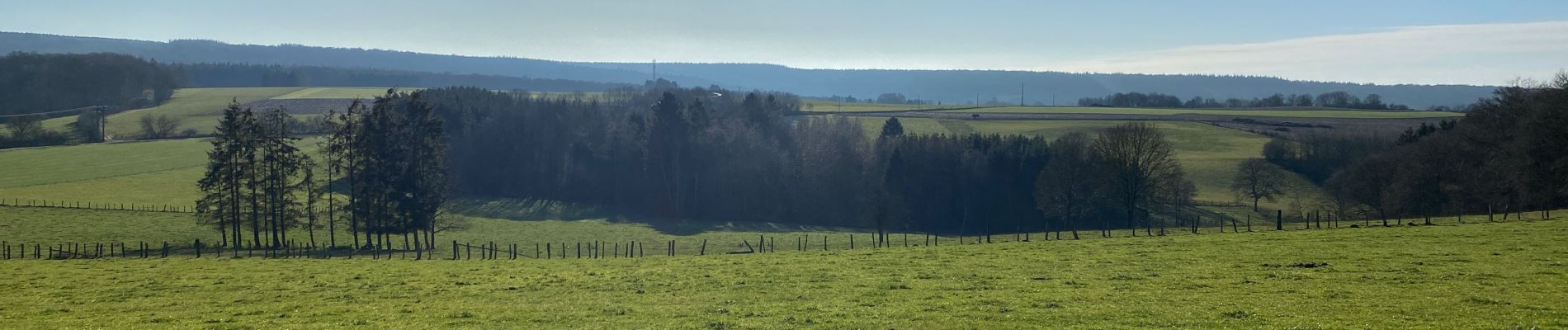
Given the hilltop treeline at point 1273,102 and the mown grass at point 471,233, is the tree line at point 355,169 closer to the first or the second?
the mown grass at point 471,233

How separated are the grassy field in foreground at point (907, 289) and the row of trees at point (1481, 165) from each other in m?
18.6

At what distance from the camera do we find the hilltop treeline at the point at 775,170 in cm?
8444

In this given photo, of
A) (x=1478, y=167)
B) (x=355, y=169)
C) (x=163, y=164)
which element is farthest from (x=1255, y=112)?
(x=163, y=164)

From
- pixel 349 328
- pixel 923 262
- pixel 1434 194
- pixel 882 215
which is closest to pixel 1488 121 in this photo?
pixel 1434 194

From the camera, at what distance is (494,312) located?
23.6 meters

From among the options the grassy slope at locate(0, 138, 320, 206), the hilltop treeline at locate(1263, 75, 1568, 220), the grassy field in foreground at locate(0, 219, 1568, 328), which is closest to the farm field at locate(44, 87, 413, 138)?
the grassy slope at locate(0, 138, 320, 206)

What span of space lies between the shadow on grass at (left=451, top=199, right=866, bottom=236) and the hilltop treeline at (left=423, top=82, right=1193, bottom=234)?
3.86 m

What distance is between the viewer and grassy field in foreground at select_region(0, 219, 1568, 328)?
2064 centimetres

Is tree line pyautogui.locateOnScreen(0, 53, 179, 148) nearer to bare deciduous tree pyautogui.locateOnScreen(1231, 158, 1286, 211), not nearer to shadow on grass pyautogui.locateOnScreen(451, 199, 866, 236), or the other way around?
shadow on grass pyautogui.locateOnScreen(451, 199, 866, 236)

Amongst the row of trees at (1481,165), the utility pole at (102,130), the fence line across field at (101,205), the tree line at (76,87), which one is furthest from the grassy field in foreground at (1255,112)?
the tree line at (76,87)

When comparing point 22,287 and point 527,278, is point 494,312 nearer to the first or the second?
point 527,278

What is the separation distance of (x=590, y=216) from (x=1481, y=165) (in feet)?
A: 217

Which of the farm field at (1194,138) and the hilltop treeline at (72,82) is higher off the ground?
the hilltop treeline at (72,82)

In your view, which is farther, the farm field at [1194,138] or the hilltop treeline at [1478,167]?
the farm field at [1194,138]
